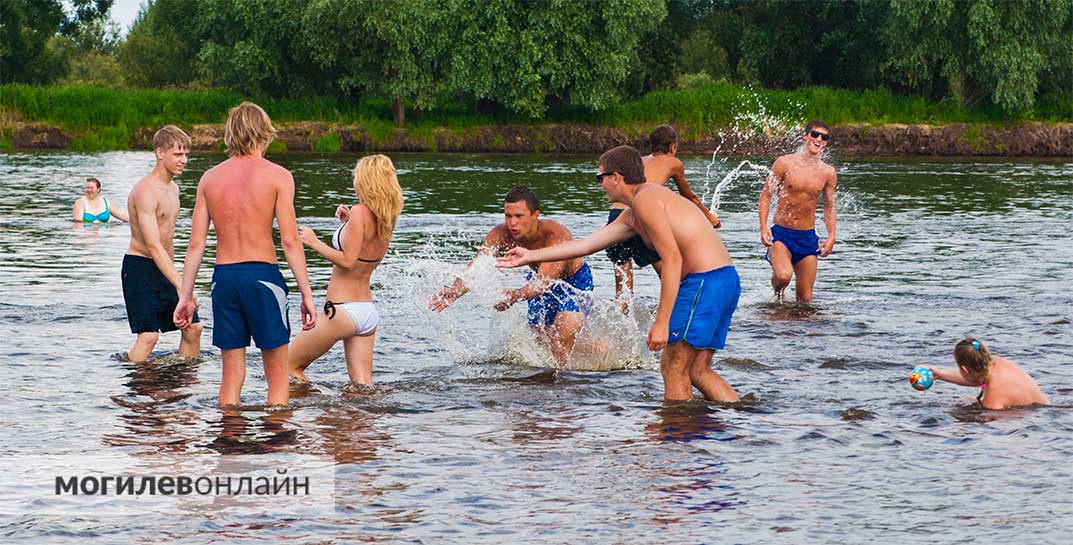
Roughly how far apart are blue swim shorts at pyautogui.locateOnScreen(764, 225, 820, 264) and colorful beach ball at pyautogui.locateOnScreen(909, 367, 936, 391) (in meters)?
5.01

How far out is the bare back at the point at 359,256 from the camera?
9422mm

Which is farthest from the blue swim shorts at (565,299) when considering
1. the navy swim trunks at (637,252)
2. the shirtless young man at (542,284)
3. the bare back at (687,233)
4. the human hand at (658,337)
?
the human hand at (658,337)

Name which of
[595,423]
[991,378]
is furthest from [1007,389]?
[595,423]

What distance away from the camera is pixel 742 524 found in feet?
23.5

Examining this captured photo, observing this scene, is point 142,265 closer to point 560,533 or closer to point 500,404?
point 500,404

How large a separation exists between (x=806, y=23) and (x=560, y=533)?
5687cm

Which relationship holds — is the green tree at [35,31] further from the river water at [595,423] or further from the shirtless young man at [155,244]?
the shirtless young man at [155,244]

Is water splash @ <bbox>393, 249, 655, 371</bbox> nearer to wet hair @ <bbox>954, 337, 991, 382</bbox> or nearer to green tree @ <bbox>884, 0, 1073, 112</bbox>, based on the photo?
wet hair @ <bbox>954, 337, 991, 382</bbox>

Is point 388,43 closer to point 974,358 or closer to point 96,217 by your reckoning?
point 96,217

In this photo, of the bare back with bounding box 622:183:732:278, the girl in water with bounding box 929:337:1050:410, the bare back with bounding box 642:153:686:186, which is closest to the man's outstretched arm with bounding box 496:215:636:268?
the bare back with bounding box 622:183:732:278

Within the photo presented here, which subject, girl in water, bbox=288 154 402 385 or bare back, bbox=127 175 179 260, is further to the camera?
bare back, bbox=127 175 179 260

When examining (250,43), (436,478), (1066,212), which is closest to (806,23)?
(250,43)

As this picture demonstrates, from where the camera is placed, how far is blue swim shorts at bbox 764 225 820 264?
14.8 meters

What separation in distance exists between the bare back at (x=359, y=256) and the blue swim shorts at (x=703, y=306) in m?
2.10
